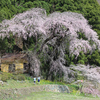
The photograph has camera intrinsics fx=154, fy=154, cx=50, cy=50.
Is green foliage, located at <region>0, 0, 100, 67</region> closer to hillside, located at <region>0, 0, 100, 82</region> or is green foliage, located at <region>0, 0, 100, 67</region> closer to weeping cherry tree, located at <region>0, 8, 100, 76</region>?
hillside, located at <region>0, 0, 100, 82</region>

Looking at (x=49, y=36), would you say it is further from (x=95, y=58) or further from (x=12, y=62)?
(x=95, y=58)

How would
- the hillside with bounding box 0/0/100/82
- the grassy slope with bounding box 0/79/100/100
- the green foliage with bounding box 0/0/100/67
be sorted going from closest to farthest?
the grassy slope with bounding box 0/79/100/100
the hillside with bounding box 0/0/100/82
the green foliage with bounding box 0/0/100/67

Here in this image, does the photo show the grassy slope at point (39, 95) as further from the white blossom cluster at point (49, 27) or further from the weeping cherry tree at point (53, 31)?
the white blossom cluster at point (49, 27)

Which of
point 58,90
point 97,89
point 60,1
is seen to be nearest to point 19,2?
point 60,1

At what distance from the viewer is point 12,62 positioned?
39.2ft

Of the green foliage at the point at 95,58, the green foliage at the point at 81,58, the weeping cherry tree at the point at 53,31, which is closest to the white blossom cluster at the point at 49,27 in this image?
the weeping cherry tree at the point at 53,31

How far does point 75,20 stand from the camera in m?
10.1

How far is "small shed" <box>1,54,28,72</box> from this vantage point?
1180 centimetres

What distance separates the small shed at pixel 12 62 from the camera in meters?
11.8

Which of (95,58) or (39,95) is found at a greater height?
(95,58)

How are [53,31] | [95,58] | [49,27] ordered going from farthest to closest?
[95,58] → [53,31] → [49,27]

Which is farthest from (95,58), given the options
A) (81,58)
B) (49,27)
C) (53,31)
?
(49,27)

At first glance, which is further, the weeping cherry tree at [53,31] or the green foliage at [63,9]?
the green foliage at [63,9]

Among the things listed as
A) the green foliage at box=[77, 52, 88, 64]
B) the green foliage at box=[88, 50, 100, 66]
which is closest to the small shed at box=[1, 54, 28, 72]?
the green foliage at box=[77, 52, 88, 64]
